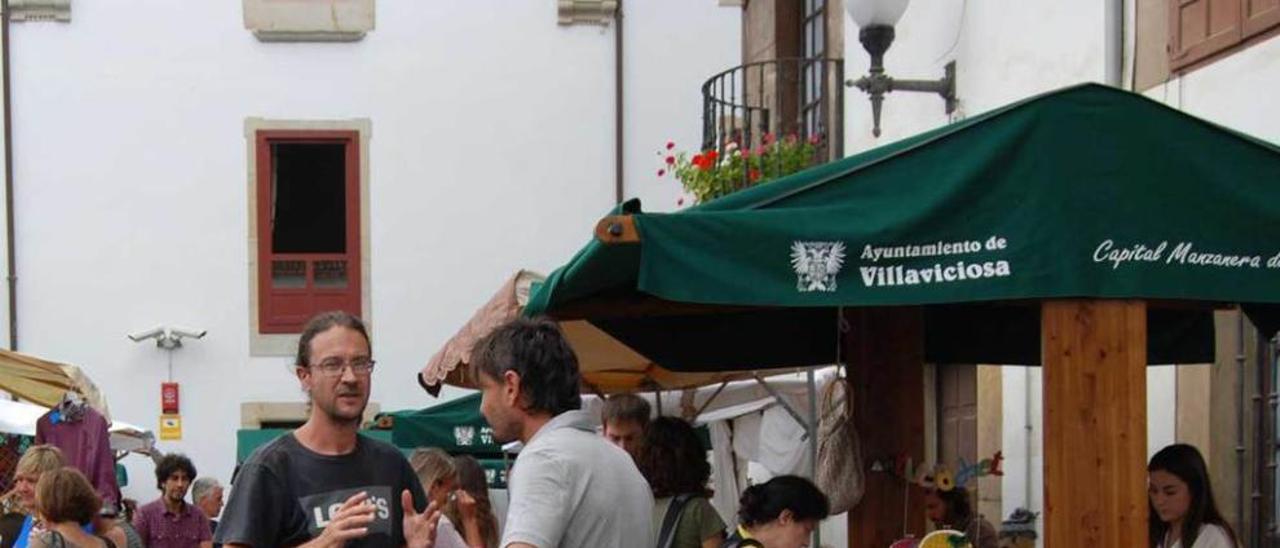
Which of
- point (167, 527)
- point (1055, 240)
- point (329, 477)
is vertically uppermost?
point (1055, 240)

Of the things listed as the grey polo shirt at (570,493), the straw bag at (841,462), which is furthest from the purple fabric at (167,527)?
the grey polo shirt at (570,493)

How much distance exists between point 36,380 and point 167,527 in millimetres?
1303

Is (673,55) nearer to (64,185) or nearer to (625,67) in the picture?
(625,67)

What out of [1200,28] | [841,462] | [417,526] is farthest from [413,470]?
[1200,28]

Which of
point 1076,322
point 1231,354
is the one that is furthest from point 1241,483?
point 1076,322

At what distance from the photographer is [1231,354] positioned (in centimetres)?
936

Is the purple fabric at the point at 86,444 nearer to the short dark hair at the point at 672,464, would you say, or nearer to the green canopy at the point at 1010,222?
the short dark hair at the point at 672,464

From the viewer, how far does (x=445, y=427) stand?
14117mm

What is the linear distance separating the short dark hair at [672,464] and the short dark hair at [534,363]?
2.43 metres

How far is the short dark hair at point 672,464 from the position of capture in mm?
7020

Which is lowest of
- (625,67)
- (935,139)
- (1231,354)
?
(1231,354)

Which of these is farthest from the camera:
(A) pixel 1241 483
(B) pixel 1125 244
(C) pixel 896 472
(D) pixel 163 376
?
(D) pixel 163 376

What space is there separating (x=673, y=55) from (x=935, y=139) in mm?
18535

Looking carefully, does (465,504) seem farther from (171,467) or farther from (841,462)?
(171,467)
